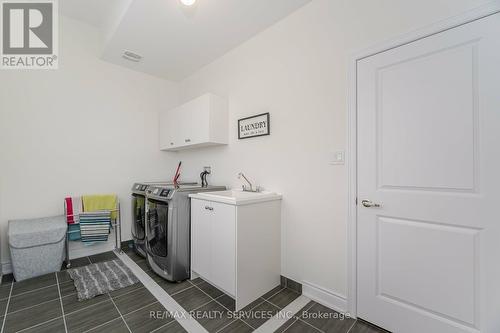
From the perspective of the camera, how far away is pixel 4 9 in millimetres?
2283

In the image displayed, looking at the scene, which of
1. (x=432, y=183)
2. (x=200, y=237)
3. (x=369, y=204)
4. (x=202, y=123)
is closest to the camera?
(x=432, y=183)

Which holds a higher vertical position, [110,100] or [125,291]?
[110,100]

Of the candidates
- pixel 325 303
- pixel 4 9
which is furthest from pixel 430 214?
pixel 4 9

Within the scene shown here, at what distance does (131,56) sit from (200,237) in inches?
100

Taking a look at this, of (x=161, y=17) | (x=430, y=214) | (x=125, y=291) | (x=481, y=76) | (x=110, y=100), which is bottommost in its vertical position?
(x=125, y=291)

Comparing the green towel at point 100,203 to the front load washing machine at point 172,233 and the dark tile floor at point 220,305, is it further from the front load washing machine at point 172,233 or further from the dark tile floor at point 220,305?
the dark tile floor at point 220,305

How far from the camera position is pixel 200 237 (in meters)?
2.06

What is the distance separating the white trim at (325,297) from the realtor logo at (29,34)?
12.4ft

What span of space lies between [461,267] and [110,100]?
396 cm

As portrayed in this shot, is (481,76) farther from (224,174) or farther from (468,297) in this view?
(224,174)

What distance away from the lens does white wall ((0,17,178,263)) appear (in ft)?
7.59

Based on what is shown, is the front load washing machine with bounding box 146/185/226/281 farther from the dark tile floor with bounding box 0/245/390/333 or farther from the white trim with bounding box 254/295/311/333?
the white trim with bounding box 254/295/311/333

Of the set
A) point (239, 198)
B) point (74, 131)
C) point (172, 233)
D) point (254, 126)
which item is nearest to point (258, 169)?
point (254, 126)

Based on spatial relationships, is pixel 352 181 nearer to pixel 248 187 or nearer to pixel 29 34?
pixel 248 187
